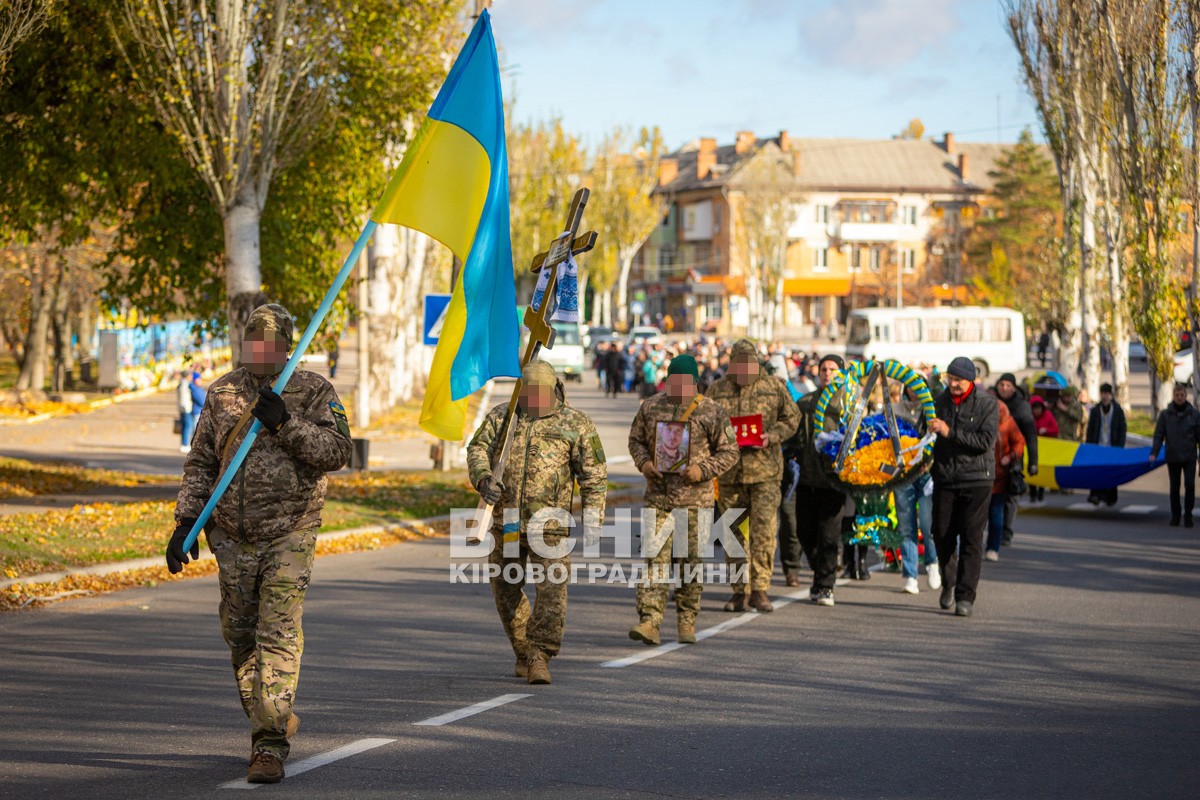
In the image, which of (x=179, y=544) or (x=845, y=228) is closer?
(x=179, y=544)

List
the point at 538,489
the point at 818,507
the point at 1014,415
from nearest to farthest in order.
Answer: the point at 538,489 → the point at 818,507 → the point at 1014,415

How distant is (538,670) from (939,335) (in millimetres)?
52956

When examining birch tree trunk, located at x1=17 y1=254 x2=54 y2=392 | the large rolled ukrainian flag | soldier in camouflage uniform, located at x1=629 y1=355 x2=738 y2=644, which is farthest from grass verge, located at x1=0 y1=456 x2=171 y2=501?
birch tree trunk, located at x1=17 y1=254 x2=54 y2=392

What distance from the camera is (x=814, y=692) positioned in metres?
8.41

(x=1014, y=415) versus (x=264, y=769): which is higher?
(x=1014, y=415)

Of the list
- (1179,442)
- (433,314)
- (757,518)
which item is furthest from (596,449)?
(1179,442)

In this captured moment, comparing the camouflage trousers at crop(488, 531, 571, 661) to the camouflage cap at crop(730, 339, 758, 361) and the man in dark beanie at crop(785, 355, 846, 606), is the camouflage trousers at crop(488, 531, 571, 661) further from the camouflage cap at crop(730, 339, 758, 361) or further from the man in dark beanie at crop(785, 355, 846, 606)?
the man in dark beanie at crop(785, 355, 846, 606)

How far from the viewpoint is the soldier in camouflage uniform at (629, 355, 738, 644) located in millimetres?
9891

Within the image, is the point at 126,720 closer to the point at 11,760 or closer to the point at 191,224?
the point at 11,760

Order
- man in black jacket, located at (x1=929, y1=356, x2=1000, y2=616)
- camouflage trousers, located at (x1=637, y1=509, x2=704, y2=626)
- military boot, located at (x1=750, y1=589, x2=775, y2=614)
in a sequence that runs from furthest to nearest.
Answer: military boot, located at (x1=750, y1=589, x2=775, y2=614)
man in black jacket, located at (x1=929, y1=356, x2=1000, y2=616)
camouflage trousers, located at (x1=637, y1=509, x2=704, y2=626)

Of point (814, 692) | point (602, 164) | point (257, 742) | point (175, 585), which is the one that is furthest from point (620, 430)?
point (602, 164)

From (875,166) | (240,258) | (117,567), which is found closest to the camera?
(117,567)

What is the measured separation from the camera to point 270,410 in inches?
237

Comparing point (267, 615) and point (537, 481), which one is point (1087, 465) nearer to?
point (537, 481)
